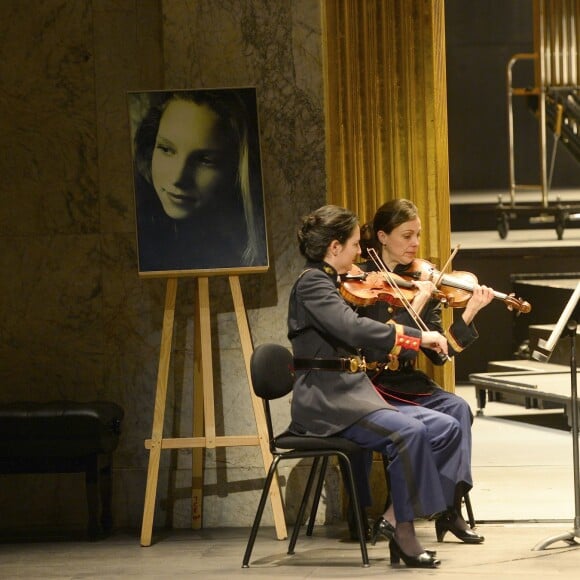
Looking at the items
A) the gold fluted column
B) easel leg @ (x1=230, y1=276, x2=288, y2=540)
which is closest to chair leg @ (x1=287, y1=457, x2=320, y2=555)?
easel leg @ (x1=230, y1=276, x2=288, y2=540)

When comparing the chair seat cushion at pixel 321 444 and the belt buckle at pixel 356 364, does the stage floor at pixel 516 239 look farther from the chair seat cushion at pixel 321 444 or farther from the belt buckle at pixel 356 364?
the chair seat cushion at pixel 321 444

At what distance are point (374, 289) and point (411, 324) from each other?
0.85ft

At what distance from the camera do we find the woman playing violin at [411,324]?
4.72 meters

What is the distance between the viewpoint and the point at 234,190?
16.5ft

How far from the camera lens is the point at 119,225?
5266 millimetres

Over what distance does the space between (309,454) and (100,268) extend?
1.36m

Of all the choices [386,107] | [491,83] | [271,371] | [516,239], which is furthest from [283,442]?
[491,83]

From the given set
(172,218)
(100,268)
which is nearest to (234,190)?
(172,218)

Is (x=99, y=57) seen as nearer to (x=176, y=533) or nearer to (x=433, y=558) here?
(x=176, y=533)

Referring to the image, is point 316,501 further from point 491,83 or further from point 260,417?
point 491,83

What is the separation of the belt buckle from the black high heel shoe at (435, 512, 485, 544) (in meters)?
0.64

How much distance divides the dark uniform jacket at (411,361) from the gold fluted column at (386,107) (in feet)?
1.24

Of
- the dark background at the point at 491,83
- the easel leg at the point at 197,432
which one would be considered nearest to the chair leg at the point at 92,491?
the easel leg at the point at 197,432

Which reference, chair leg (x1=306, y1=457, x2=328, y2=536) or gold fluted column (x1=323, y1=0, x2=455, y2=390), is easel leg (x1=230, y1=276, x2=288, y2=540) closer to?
chair leg (x1=306, y1=457, x2=328, y2=536)
